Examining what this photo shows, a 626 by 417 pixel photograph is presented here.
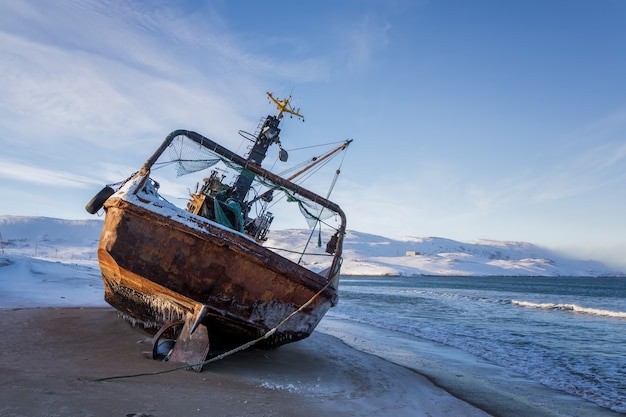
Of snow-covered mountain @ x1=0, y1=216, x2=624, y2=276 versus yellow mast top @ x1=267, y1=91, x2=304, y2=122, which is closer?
yellow mast top @ x1=267, y1=91, x2=304, y2=122

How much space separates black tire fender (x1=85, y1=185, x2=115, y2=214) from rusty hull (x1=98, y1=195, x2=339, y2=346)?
0.34 m

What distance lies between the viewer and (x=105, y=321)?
24.2ft

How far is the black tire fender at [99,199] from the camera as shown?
5469mm

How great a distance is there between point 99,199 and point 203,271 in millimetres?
2140

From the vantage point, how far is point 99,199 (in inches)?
216

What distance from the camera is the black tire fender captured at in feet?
17.9

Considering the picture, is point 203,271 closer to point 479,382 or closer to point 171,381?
point 171,381

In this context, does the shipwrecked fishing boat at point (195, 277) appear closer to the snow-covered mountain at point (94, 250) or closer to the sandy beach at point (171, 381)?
the sandy beach at point (171, 381)

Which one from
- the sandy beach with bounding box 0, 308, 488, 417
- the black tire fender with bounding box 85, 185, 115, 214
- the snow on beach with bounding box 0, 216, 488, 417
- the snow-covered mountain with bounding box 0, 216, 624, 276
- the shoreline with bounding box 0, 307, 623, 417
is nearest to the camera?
the sandy beach with bounding box 0, 308, 488, 417

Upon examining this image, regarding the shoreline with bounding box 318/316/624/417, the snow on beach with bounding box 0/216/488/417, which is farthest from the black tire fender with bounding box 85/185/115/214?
the shoreline with bounding box 318/316/624/417

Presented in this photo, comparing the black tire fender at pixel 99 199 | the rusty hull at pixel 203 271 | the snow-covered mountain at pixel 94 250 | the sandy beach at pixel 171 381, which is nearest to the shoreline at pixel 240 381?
the sandy beach at pixel 171 381

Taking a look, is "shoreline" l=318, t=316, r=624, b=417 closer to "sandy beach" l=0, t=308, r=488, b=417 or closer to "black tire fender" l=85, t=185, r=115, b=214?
"sandy beach" l=0, t=308, r=488, b=417

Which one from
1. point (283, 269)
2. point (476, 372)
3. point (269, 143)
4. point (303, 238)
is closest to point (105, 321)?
point (283, 269)

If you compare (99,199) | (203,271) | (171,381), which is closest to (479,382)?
(203,271)
